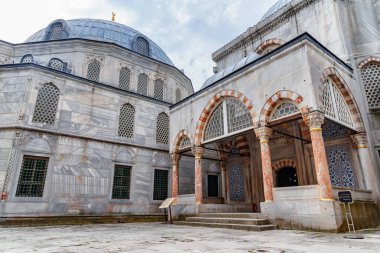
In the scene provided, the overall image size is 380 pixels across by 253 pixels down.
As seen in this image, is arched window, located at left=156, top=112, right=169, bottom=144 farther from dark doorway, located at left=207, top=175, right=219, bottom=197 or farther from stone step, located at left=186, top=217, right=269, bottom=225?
stone step, located at left=186, top=217, right=269, bottom=225

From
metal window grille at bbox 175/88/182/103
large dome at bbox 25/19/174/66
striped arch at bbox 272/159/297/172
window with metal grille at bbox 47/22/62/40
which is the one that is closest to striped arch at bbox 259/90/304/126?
striped arch at bbox 272/159/297/172

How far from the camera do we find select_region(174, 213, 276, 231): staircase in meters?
6.22

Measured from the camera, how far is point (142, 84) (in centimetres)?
1376

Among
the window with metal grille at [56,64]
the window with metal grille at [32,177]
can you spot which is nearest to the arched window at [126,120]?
the window with metal grille at [32,177]

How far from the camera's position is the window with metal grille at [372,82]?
345 inches

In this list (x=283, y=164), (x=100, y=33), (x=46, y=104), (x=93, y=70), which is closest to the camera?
(x=46, y=104)

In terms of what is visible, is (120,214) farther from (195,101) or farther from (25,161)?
(195,101)

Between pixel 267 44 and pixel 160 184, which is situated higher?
pixel 267 44

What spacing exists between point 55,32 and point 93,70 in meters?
3.79

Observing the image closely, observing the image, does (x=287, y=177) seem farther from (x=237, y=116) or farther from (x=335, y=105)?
(x=335, y=105)

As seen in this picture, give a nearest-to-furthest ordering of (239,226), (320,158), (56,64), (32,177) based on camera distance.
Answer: (320,158) < (239,226) < (32,177) < (56,64)

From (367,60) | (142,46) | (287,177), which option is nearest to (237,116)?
(287,177)

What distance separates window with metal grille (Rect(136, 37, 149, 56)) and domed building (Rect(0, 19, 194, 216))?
52 centimetres

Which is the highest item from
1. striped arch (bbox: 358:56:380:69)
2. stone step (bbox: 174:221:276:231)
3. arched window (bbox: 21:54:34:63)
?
arched window (bbox: 21:54:34:63)
